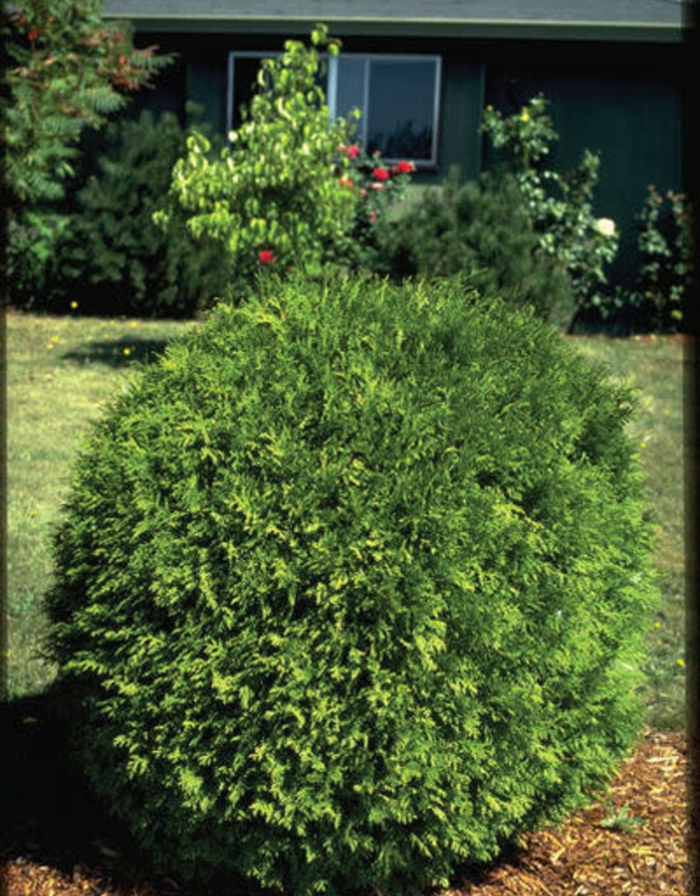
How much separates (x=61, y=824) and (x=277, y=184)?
23.3 ft

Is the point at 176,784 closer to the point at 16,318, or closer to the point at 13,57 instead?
the point at 13,57

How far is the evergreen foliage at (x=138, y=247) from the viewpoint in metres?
12.2

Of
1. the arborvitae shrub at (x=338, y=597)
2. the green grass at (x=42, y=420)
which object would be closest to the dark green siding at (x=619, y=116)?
the green grass at (x=42, y=420)

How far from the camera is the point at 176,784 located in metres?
2.88

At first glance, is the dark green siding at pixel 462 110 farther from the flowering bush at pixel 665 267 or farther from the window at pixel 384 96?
the flowering bush at pixel 665 267

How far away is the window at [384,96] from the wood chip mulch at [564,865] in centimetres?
1272

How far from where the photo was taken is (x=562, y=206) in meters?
13.2

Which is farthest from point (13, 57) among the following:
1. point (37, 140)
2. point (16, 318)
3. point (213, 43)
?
point (213, 43)

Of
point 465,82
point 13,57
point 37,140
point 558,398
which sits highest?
point 465,82

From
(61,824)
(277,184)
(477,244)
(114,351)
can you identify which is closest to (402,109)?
(477,244)

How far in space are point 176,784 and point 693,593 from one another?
4037mm

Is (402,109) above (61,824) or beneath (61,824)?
above

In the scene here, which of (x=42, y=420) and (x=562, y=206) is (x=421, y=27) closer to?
(x=562, y=206)

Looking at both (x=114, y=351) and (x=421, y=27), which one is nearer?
(x=114, y=351)
